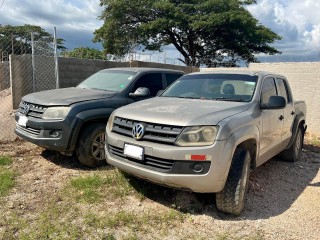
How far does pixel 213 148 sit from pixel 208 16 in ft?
76.9

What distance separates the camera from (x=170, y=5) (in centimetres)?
2505

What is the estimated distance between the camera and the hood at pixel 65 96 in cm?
492

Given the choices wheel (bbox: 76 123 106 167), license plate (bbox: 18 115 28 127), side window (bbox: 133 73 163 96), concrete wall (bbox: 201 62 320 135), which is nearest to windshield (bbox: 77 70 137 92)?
side window (bbox: 133 73 163 96)

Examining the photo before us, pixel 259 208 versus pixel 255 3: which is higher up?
pixel 255 3

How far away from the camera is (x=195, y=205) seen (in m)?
3.95

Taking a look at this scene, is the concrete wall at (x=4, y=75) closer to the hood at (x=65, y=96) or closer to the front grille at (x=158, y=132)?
the hood at (x=65, y=96)

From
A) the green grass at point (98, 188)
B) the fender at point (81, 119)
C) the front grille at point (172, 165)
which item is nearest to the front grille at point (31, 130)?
the fender at point (81, 119)

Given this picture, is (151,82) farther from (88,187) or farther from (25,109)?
(88,187)

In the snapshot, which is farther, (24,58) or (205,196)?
(24,58)

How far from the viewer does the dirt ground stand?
343cm

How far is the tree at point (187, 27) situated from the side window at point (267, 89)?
20383 millimetres

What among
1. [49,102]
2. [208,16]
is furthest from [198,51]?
[49,102]

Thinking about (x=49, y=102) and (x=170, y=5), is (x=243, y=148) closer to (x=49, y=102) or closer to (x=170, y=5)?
(x=49, y=102)

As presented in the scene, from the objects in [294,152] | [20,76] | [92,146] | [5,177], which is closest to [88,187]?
[92,146]
